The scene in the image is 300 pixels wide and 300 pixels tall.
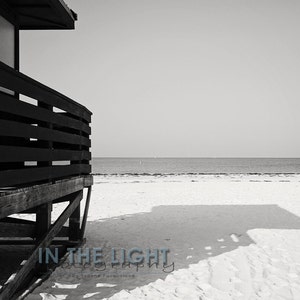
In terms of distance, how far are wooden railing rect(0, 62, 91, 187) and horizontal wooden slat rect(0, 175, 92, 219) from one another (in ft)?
0.42

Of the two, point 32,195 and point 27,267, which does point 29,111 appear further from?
point 27,267

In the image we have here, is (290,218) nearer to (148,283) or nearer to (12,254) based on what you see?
(148,283)

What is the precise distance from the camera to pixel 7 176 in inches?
157

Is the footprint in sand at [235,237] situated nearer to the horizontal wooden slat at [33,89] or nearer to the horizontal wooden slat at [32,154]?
the horizontal wooden slat at [32,154]

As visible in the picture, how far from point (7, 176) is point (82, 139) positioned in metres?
3.36

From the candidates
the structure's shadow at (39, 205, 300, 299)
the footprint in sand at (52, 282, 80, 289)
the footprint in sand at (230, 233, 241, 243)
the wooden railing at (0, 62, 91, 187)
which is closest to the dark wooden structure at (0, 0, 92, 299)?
the wooden railing at (0, 62, 91, 187)

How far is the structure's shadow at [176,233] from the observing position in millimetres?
5842

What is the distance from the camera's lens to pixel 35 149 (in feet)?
16.0

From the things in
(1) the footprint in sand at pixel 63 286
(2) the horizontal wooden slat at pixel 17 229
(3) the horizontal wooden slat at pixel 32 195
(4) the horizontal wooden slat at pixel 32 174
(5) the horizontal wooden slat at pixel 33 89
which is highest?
(5) the horizontal wooden slat at pixel 33 89

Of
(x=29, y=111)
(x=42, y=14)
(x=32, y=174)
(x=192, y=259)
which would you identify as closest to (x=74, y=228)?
(x=192, y=259)

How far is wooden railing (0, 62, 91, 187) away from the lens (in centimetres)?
407

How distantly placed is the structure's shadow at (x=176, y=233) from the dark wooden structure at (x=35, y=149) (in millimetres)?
1066

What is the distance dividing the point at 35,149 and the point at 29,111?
0.55 m

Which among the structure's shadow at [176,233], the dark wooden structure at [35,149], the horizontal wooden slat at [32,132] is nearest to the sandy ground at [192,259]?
the structure's shadow at [176,233]
